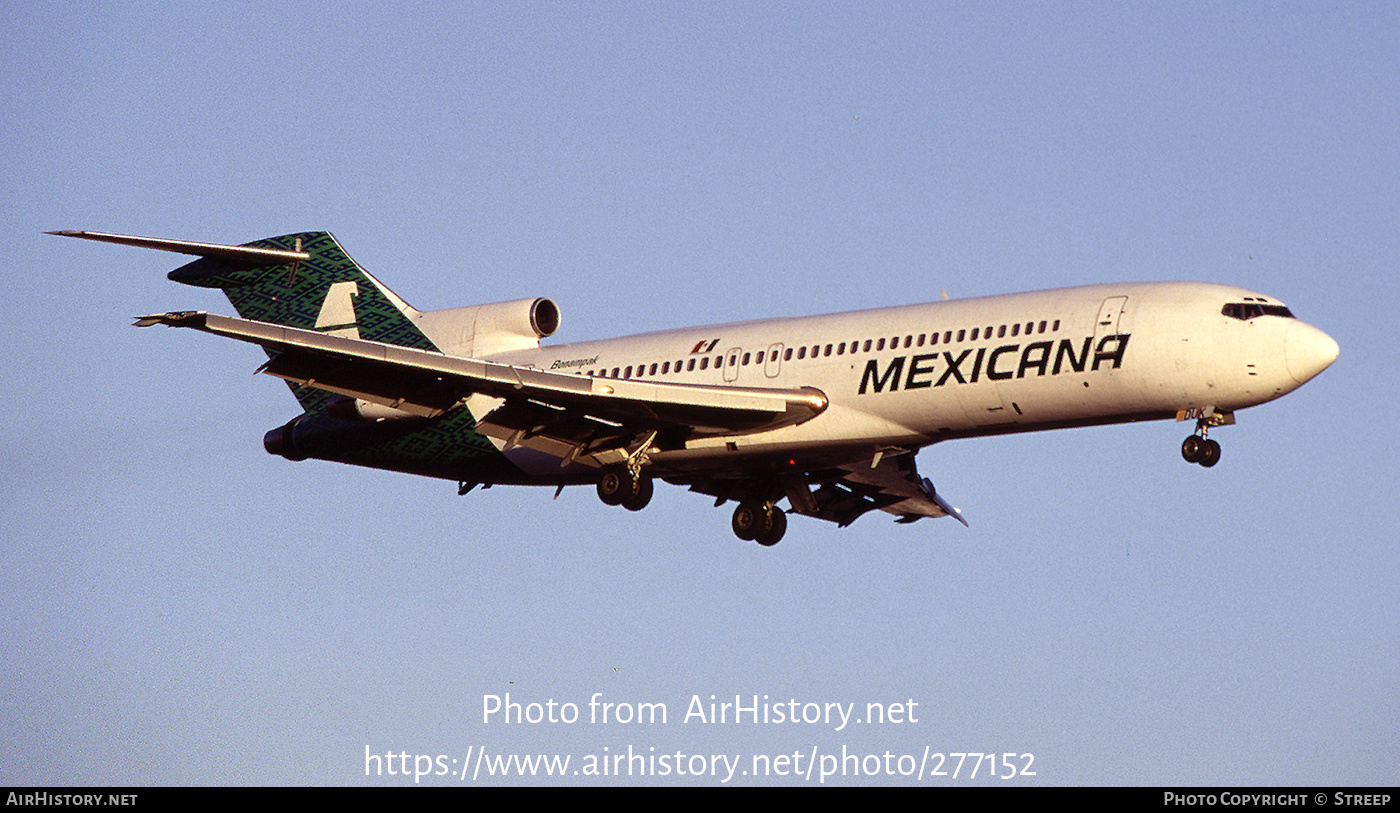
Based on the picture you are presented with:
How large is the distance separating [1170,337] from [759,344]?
748 cm

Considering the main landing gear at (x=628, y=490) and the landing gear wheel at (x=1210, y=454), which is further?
the main landing gear at (x=628, y=490)

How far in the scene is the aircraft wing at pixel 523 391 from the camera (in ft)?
111

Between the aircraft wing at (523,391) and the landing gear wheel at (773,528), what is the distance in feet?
13.8

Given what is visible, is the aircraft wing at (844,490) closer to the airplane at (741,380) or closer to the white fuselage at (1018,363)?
the airplane at (741,380)

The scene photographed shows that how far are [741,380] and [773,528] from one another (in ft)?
15.8

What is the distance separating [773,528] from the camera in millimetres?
39812

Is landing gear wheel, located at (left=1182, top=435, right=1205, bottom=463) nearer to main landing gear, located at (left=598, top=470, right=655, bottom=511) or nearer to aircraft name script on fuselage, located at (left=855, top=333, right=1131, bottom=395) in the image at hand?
aircraft name script on fuselage, located at (left=855, top=333, right=1131, bottom=395)

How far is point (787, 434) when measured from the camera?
35125 mm

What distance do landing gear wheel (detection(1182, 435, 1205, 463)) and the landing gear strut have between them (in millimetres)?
9450

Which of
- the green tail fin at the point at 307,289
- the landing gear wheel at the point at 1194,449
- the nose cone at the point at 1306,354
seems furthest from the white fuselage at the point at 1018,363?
the green tail fin at the point at 307,289

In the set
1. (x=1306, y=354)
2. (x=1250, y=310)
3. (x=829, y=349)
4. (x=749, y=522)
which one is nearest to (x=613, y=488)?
(x=749, y=522)

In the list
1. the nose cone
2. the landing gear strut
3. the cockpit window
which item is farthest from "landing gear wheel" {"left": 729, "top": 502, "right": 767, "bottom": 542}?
the nose cone

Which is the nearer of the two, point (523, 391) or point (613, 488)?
point (523, 391)

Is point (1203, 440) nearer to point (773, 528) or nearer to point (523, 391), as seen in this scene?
point (773, 528)
